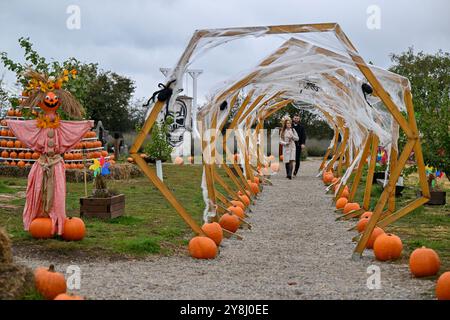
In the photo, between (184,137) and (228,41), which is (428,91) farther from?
(184,137)

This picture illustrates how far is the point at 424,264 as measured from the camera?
7.30m

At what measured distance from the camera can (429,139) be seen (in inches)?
504

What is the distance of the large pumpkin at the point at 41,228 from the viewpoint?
8.88m

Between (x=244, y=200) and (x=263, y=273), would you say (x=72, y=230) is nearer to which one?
(x=263, y=273)

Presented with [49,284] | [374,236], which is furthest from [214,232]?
[49,284]

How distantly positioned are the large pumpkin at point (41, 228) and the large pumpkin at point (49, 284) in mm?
3056

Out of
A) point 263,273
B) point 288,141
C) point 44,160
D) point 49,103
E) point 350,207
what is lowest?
point 263,273

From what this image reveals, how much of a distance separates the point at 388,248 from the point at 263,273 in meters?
1.75

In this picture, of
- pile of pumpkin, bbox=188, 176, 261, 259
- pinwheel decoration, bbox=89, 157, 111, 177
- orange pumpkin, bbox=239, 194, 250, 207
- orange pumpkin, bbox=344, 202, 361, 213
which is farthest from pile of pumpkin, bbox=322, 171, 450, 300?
pinwheel decoration, bbox=89, 157, 111, 177

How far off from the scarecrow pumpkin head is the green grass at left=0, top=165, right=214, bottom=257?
5.69 ft

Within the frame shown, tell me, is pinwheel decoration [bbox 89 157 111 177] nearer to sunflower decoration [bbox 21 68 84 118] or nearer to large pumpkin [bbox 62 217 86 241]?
sunflower decoration [bbox 21 68 84 118]

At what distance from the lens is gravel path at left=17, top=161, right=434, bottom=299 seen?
651 cm

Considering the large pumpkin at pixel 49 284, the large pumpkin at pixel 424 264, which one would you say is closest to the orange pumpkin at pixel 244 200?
the large pumpkin at pixel 424 264
